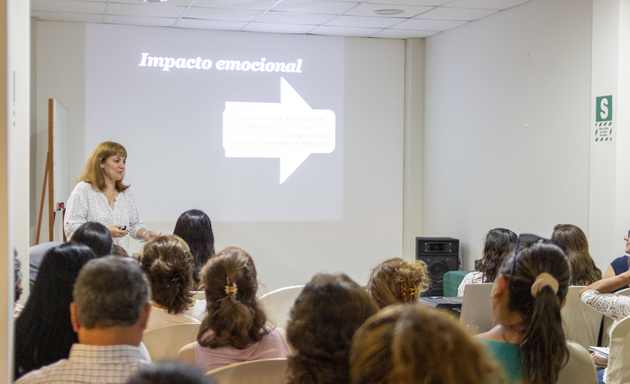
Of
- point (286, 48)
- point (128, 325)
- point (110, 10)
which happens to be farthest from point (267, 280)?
point (128, 325)

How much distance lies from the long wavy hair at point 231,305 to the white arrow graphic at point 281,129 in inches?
181

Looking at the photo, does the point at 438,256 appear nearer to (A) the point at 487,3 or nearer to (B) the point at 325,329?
(A) the point at 487,3

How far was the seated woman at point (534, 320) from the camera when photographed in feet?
5.67

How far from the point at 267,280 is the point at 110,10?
130 inches

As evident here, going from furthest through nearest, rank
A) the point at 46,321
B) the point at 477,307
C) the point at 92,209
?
the point at 92,209
the point at 477,307
the point at 46,321

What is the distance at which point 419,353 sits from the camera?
94 cm

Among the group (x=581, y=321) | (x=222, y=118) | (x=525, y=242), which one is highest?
(x=222, y=118)

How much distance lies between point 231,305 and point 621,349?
4.74 ft

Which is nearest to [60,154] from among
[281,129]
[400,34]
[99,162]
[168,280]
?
[99,162]

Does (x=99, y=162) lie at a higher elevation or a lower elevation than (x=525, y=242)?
higher

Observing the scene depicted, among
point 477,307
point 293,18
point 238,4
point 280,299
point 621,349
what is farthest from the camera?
point 293,18

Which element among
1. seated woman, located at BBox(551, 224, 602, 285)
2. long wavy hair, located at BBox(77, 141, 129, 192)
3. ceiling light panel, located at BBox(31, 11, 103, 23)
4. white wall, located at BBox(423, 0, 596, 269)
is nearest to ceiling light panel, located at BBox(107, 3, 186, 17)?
ceiling light panel, located at BBox(31, 11, 103, 23)

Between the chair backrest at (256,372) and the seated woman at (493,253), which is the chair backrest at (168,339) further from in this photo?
the seated woman at (493,253)

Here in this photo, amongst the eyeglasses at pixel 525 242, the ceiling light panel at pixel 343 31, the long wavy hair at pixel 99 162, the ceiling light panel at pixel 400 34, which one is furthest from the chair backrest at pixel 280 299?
the ceiling light panel at pixel 400 34
